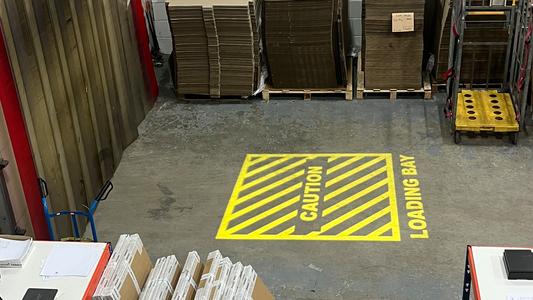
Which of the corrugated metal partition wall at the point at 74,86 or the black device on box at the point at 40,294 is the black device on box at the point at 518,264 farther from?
the corrugated metal partition wall at the point at 74,86

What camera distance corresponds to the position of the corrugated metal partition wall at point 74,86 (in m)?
6.43

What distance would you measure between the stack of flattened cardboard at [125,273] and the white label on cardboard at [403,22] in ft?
18.9

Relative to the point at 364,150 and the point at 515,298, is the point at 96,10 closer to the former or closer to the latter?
the point at 364,150

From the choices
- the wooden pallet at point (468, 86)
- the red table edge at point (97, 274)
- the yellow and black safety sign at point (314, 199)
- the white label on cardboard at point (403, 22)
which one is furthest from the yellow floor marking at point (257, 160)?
the red table edge at point (97, 274)

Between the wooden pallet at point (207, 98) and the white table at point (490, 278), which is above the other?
the white table at point (490, 278)

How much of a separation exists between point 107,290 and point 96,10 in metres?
4.70

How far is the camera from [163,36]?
476 inches

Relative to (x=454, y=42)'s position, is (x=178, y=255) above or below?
below

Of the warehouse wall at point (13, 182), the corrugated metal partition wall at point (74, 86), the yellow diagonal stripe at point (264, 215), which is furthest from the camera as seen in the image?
the yellow diagonal stripe at point (264, 215)

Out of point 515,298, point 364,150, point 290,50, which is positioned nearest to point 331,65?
point 290,50

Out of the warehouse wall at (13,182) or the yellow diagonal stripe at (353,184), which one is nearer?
the warehouse wall at (13,182)

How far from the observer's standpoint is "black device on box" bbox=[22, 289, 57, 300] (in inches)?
170

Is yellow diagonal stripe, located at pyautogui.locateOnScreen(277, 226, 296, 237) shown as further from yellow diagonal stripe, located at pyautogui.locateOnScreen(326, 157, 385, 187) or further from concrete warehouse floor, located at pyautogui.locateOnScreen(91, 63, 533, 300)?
yellow diagonal stripe, located at pyautogui.locateOnScreen(326, 157, 385, 187)

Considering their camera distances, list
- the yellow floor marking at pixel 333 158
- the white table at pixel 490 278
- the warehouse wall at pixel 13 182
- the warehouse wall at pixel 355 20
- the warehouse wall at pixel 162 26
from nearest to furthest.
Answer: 1. the white table at pixel 490 278
2. the warehouse wall at pixel 13 182
3. the yellow floor marking at pixel 333 158
4. the warehouse wall at pixel 355 20
5. the warehouse wall at pixel 162 26
